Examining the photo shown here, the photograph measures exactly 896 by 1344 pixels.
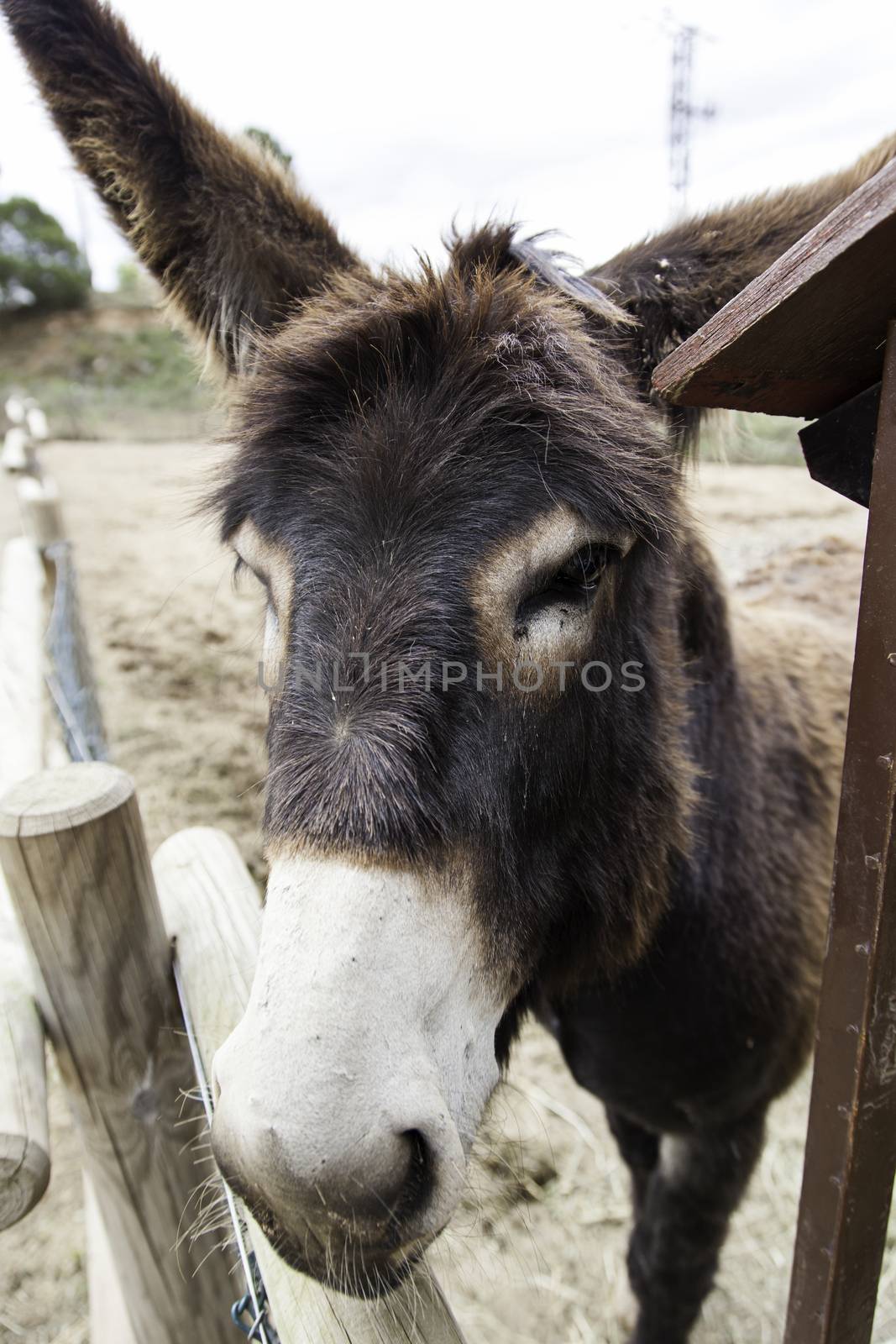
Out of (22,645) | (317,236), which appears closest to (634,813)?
(317,236)

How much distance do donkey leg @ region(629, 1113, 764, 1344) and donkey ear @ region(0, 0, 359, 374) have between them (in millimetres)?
2454

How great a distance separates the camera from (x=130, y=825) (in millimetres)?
1450

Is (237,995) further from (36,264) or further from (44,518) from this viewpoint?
(36,264)

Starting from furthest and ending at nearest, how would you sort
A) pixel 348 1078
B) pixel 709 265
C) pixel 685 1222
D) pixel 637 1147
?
pixel 637 1147, pixel 685 1222, pixel 709 265, pixel 348 1078

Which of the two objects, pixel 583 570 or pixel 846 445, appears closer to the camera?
pixel 846 445

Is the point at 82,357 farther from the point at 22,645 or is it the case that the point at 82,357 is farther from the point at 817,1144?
the point at 817,1144

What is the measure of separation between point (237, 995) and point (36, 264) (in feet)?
177

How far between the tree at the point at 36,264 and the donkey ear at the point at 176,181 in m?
51.6

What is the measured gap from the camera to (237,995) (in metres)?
1.46

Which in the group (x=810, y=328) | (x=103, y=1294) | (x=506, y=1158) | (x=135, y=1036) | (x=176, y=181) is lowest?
(x=506, y=1158)

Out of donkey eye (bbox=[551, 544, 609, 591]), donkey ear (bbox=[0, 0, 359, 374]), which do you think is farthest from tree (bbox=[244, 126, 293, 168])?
donkey eye (bbox=[551, 544, 609, 591])

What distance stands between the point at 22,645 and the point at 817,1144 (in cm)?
335

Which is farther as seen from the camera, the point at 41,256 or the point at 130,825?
the point at 41,256

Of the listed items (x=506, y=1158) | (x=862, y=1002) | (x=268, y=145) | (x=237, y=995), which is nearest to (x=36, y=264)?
(x=268, y=145)
